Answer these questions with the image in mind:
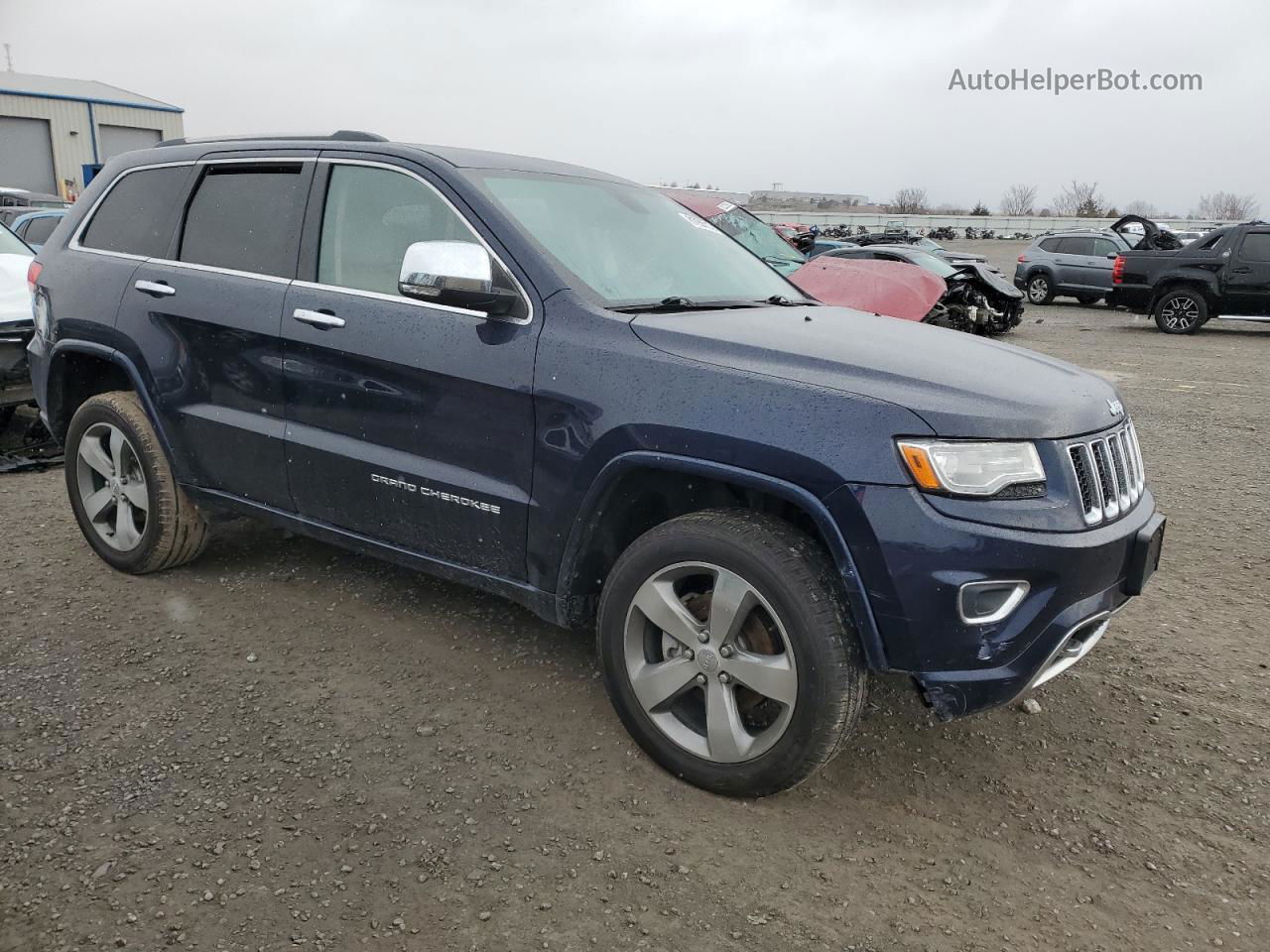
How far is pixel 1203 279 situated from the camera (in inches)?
620

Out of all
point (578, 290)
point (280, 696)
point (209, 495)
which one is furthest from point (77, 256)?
point (578, 290)

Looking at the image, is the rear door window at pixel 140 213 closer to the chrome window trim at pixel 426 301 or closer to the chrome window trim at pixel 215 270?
the chrome window trim at pixel 215 270

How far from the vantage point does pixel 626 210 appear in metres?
3.70

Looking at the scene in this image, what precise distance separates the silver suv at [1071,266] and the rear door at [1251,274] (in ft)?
12.7

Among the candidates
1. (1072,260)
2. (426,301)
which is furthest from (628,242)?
(1072,260)

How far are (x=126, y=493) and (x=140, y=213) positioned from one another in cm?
121

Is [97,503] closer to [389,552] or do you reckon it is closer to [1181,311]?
[389,552]

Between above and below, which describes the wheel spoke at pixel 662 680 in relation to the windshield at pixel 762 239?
below

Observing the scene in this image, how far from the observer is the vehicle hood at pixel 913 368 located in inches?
98.6

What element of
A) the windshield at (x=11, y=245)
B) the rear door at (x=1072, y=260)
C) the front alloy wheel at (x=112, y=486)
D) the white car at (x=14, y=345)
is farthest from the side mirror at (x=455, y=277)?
the rear door at (x=1072, y=260)

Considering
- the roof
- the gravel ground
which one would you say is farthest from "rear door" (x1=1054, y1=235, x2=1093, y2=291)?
the roof

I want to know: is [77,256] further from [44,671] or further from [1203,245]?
[1203,245]

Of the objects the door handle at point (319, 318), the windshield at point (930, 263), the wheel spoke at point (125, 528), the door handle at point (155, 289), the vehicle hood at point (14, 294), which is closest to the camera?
the door handle at point (319, 318)

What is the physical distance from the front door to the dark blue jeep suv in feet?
0.04
